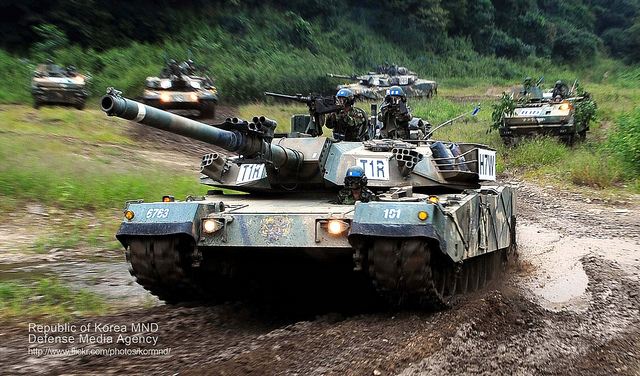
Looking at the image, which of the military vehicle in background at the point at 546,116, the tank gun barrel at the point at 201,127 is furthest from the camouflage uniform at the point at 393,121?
the military vehicle in background at the point at 546,116

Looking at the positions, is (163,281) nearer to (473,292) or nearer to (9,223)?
(473,292)

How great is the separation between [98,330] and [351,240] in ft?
7.68

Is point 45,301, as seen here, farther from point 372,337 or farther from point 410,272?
point 410,272

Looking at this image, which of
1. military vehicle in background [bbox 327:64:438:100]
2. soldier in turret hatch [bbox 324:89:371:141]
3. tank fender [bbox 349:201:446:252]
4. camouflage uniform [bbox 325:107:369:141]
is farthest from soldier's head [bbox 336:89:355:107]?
military vehicle in background [bbox 327:64:438:100]

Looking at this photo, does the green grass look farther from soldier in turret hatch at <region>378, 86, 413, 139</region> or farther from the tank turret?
soldier in turret hatch at <region>378, 86, 413, 139</region>

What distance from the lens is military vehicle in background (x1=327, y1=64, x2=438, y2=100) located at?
3172 cm

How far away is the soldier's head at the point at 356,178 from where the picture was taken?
7.61 m

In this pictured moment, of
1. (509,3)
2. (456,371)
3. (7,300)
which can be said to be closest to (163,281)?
(7,300)

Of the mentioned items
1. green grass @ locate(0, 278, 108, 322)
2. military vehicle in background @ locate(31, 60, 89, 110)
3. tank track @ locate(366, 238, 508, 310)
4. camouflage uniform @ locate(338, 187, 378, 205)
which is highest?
military vehicle in background @ locate(31, 60, 89, 110)

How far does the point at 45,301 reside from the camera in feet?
26.2

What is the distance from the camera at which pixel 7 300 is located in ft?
26.0

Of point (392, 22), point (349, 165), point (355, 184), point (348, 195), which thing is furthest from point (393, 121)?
point (392, 22)

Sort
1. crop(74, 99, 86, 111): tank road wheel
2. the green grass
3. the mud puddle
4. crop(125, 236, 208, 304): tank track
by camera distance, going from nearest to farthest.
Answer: crop(125, 236, 208, 304): tank track < the green grass < the mud puddle < crop(74, 99, 86, 111): tank road wheel

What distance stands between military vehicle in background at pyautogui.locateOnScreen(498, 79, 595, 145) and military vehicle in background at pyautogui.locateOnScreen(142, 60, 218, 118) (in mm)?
8772
